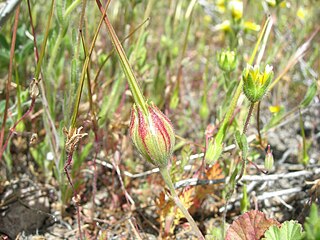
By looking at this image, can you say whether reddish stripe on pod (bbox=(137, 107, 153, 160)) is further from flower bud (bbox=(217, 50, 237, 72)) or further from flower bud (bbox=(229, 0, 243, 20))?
flower bud (bbox=(229, 0, 243, 20))

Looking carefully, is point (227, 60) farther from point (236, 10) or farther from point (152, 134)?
point (152, 134)

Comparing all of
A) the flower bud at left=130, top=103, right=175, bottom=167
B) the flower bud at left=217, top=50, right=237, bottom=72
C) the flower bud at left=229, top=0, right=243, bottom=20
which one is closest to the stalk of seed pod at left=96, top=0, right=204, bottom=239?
the flower bud at left=130, top=103, right=175, bottom=167

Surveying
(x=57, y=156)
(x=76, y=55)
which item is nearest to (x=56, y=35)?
(x=76, y=55)

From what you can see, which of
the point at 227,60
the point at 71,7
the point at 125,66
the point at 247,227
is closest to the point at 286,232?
the point at 247,227

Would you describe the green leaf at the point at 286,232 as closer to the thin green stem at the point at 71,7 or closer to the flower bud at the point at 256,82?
the flower bud at the point at 256,82

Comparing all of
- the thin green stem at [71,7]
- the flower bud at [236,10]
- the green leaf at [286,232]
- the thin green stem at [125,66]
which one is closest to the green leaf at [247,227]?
the green leaf at [286,232]
